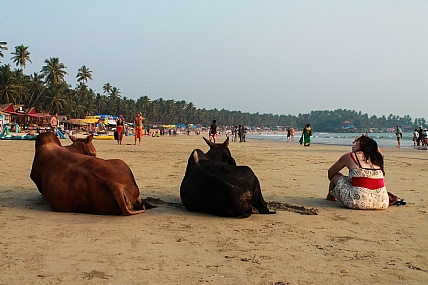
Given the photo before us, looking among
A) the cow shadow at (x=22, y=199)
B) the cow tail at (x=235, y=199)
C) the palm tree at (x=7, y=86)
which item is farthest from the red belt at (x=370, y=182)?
the palm tree at (x=7, y=86)

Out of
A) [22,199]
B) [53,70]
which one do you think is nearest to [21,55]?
[53,70]

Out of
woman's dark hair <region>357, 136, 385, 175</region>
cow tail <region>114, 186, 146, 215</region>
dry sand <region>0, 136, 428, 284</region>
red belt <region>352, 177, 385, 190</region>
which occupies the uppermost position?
woman's dark hair <region>357, 136, 385, 175</region>

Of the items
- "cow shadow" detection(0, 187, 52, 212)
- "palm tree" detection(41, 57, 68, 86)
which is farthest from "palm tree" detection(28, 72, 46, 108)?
"cow shadow" detection(0, 187, 52, 212)

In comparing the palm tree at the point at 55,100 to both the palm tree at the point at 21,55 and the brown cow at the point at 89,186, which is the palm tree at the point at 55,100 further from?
the brown cow at the point at 89,186

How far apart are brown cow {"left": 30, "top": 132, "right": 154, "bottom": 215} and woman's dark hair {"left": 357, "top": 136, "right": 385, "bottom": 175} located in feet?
12.6

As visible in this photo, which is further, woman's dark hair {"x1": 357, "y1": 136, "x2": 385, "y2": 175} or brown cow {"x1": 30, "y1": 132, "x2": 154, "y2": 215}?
woman's dark hair {"x1": 357, "y1": 136, "x2": 385, "y2": 175}

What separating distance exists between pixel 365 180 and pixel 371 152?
50 centimetres

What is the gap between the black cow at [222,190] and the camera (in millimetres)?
6266

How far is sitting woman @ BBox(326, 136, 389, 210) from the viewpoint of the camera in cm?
722

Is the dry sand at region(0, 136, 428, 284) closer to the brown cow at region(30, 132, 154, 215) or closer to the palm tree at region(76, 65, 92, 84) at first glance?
the brown cow at region(30, 132, 154, 215)

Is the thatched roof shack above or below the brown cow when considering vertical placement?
above

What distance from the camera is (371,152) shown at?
734 cm

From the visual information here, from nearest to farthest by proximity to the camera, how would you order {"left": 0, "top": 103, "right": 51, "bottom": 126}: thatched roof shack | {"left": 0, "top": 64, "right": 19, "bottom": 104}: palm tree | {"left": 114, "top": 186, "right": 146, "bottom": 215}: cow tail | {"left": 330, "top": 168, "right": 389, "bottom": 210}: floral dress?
{"left": 114, "top": 186, "right": 146, "bottom": 215}: cow tail, {"left": 330, "top": 168, "right": 389, "bottom": 210}: floral dress, {"left": 0, "top": 103, "right": 51, "bottom": 126}: thatched roof shack, {"left": 0, "top": 64, "right": 19, "bottom": 104}: palm tree

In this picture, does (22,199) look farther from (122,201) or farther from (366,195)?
(366,195)
